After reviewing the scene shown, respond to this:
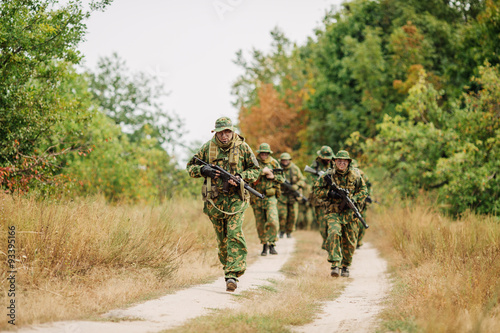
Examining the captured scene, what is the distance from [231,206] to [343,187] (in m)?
2.89

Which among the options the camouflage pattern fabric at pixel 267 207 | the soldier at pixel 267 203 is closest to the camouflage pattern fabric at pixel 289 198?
the soldier at pixel 267 203

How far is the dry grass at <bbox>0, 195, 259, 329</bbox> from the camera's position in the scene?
20.0 ft

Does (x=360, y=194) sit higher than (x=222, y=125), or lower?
lower

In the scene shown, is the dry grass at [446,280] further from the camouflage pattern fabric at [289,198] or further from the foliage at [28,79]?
the foliage at [28,79]

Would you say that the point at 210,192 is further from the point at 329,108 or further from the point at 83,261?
the point at 329,108

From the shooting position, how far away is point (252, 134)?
37219mm

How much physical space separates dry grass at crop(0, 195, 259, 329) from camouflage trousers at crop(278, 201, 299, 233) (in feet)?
19.9

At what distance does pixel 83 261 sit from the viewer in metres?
7.32

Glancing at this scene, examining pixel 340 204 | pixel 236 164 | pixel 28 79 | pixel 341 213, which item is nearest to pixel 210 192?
pixel 236 164

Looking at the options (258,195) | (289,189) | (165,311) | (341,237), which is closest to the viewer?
(165,311)

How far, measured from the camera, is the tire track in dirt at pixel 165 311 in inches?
211

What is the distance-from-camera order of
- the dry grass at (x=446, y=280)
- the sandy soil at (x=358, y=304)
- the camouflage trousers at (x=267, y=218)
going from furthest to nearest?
the camouflage trousers at (x=267, y=218) → the sandy soil at (x=358, y=304) → the dry grass at (x=446, y=280)

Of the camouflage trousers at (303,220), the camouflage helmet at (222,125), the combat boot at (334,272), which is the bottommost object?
the combat boot at (334,272)

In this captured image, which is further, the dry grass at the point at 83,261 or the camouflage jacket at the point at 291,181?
the camouflage jacket at the point at 291,181
